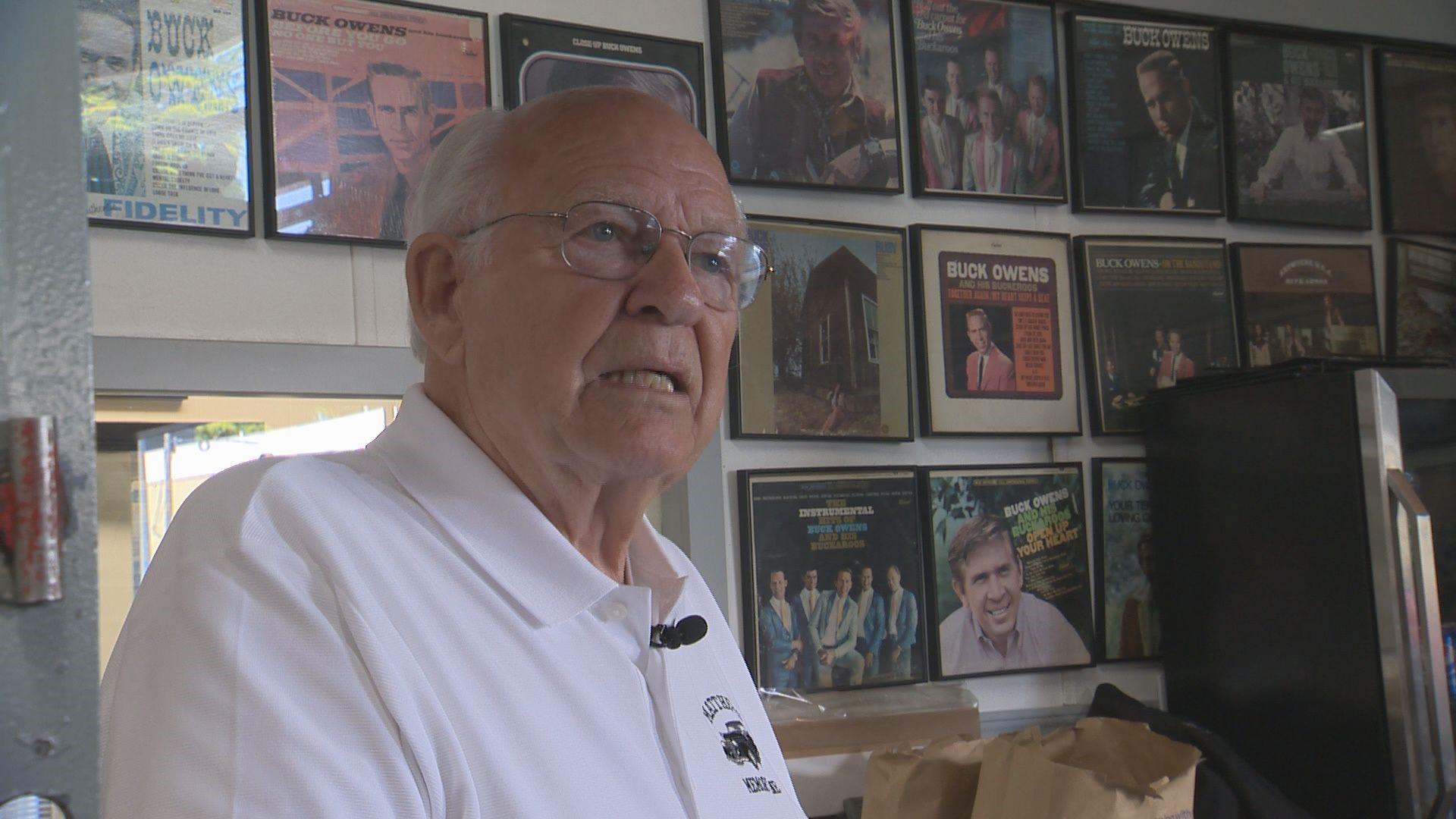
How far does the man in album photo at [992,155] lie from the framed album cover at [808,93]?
180 mm

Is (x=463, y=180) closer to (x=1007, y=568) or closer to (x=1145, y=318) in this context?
(x=1007, y=568)

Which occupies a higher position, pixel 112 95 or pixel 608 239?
pixel 112 95

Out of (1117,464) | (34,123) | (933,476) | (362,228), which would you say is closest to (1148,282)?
(1117,464)

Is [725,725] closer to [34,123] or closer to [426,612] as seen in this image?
[426,612]

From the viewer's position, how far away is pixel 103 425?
1.67 meters

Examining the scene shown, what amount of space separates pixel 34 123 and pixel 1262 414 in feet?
7.42

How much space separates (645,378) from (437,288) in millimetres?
232

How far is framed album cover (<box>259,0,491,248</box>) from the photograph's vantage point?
5.97ft

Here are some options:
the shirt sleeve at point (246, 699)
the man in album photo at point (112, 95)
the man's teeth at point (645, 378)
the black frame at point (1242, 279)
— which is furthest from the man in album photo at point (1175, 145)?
the shirt sleeve at point (246, 699)

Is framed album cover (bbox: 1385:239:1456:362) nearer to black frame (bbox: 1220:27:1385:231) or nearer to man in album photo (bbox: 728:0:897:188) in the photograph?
black frame (bbox: 1220:27:1385:231)

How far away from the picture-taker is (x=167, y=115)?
5.67 feet

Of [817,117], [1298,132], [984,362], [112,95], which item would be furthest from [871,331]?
[112,95]

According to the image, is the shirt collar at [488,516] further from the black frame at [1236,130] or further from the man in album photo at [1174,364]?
the black frame at [1236,130]

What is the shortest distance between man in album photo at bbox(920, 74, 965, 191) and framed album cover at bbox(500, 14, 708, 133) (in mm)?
484
